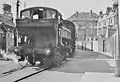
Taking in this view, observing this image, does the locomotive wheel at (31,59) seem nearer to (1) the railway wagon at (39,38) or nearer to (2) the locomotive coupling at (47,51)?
(1) the railway wagon at (39,38)

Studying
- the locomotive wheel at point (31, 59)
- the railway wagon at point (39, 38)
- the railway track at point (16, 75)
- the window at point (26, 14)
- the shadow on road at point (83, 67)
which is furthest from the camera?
the window at point (26, 14)

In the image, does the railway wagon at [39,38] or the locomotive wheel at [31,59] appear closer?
the railway wagon at [39,38]

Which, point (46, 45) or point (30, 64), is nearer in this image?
point (46, 45)

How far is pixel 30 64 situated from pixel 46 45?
2.35m

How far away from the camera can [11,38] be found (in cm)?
3394

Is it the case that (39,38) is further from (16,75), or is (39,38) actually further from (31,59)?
(16,75)

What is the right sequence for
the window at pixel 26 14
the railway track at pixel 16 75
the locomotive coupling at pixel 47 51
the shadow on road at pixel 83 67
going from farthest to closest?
the window at pixel 26 14 → the locomotive coupling at pixel 47 51 → the shadow on road at pixel 83 67 → the railway track at pixel 16 75

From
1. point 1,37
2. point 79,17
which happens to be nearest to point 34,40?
point 1,37

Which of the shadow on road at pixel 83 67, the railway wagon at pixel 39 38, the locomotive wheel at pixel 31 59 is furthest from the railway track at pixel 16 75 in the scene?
the locomotive wheel at pixel 31 59

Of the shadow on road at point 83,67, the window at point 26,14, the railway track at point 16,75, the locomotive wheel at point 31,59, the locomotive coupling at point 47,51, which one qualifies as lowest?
the shadow on road at point 83,67

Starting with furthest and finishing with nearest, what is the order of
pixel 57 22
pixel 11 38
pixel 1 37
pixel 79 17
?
pixel 79 17 → pixel 11 38 → pixel 1 37 → pixel 57 22

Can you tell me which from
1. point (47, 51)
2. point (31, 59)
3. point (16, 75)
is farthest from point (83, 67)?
point (16, 75)

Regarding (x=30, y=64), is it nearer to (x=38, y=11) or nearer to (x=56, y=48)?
(x=56, y=48)

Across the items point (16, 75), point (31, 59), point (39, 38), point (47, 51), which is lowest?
point (16, 75)
